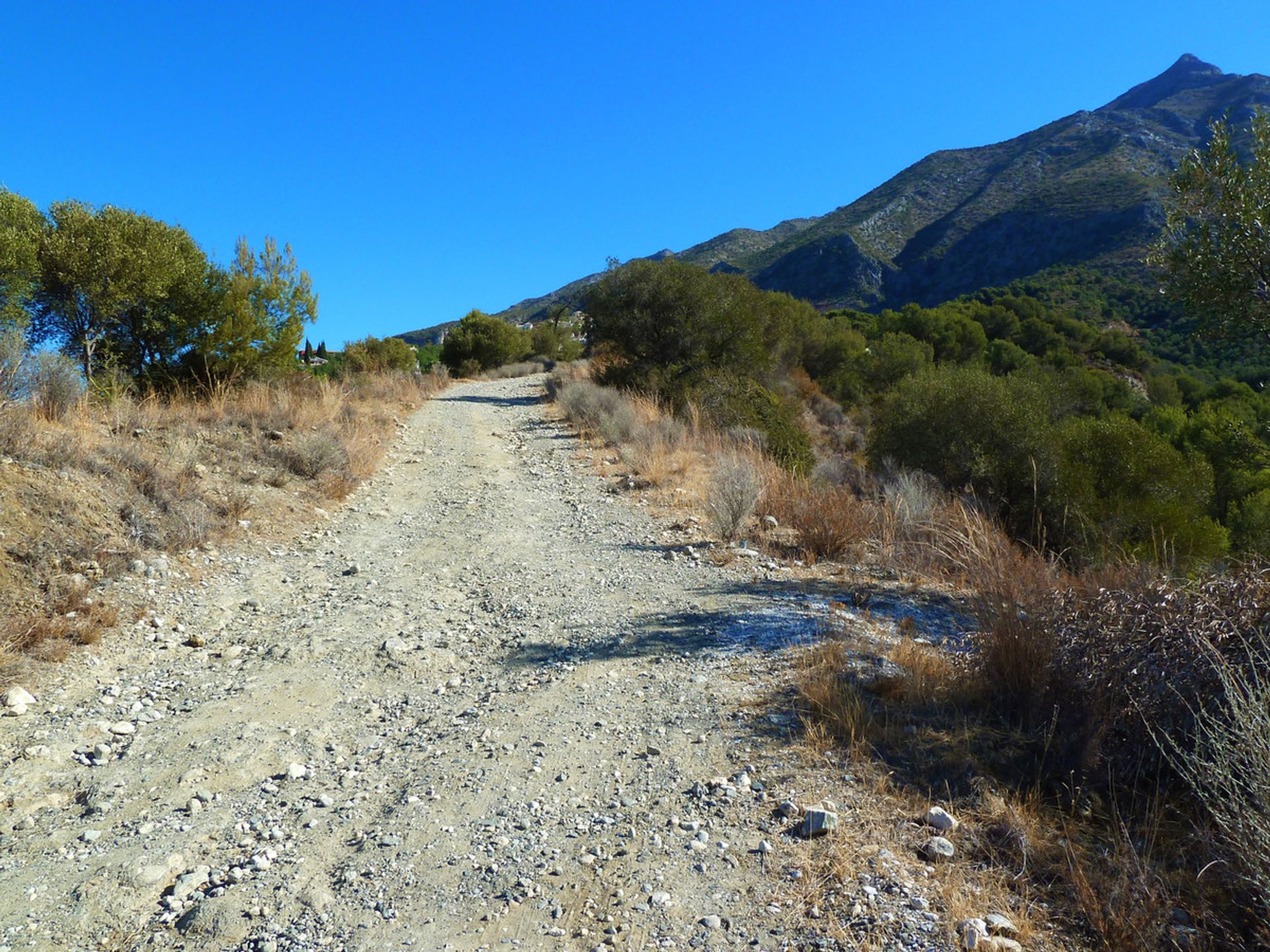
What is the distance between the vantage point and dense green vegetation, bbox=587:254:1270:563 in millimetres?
12102

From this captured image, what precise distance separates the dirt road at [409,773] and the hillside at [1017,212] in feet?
159

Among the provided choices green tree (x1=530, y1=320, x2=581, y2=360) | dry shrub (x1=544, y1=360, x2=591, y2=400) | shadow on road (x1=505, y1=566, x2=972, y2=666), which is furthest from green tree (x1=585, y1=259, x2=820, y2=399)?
green tree (x1=530, y1=320, x2=581, y2=360)

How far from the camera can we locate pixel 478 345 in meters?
32.9

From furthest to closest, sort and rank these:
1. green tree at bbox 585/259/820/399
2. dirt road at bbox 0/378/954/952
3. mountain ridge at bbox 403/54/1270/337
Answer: mountain ridge at bbox 403/54/1270/337
green tree at bbox 585/259/820/399
dirt road at bbox 0/378/954/952

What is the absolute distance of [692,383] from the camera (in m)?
17.6

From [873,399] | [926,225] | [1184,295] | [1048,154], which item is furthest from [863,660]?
[1048,154]

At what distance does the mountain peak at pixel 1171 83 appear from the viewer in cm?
6806

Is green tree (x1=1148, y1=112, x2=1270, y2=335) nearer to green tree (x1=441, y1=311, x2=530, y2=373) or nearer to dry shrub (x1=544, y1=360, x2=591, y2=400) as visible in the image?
dry shrub (x1=544, y1=360, x2=591, y2=400)

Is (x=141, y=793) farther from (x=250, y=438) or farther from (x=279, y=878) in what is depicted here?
(x=250, y=438)

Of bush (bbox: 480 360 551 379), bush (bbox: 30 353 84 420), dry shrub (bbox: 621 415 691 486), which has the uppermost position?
bush (bbox: 480 360 551 379)

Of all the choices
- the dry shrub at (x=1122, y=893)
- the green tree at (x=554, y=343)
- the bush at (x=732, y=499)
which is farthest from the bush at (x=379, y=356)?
the dry shrub at (x=1122, y=893)

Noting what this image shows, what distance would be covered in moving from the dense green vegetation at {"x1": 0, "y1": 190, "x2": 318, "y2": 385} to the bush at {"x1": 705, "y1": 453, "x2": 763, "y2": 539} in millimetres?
9525

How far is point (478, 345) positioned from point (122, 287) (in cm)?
2081

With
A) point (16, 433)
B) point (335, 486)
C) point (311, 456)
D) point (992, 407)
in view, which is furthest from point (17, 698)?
point (992, 407)
